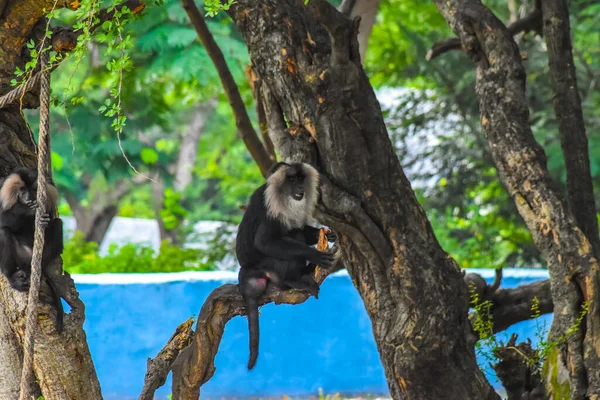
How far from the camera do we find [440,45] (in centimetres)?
602

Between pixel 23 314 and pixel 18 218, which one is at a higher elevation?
pixel 18 218

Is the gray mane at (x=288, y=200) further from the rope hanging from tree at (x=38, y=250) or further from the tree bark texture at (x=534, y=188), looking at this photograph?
the tree bark texture at (x=534, y=188)

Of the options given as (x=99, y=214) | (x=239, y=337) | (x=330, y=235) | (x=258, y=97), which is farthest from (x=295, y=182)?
(x=99, y=214)

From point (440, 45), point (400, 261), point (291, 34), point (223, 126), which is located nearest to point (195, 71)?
point (440, 45)

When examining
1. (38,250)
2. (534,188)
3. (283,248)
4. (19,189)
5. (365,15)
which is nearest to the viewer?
(38,250)

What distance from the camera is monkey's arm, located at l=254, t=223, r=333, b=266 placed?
411 centimetres

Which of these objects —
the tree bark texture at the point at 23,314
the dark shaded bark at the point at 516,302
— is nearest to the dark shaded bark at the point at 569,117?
the dark shaded bark at the point at 516,302

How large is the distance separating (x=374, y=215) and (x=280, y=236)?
56 centimetres

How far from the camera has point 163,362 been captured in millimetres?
4125

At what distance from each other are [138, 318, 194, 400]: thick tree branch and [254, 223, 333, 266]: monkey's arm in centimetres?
57

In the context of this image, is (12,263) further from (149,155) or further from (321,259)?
(149,155)

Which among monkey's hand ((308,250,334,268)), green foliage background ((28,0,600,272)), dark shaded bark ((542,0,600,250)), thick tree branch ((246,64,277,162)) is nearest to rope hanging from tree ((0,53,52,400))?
monkey's hand ((308,250,334,268))

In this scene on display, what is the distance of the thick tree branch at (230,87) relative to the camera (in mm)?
6234

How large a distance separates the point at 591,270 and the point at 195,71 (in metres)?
5.12
